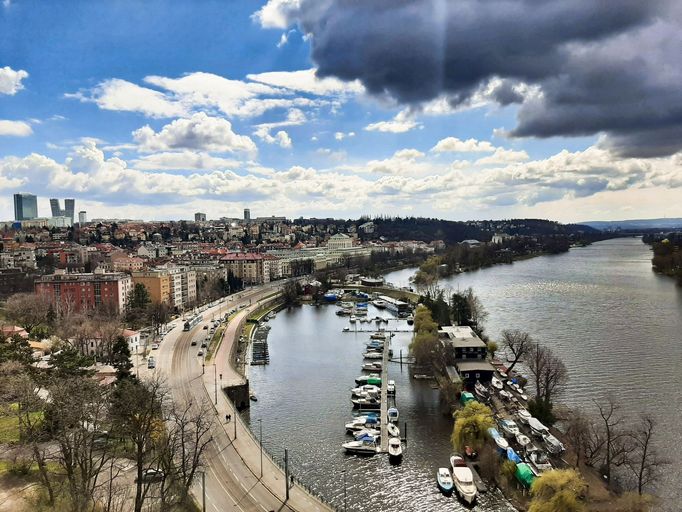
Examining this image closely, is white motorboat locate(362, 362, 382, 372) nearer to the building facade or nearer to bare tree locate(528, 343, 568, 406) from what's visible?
bare tree locate(528, 343, 568, 406)

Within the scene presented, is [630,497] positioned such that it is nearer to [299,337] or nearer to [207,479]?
[207,479]

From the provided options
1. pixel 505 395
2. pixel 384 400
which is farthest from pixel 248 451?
pixel 505 395

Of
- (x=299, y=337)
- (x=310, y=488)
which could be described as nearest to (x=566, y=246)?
(x=299, y=337)

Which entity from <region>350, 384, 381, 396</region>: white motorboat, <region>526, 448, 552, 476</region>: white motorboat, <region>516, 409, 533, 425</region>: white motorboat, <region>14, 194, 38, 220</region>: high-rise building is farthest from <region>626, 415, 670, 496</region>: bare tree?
<region>14, 194, 38, 220</region>: high-rise building

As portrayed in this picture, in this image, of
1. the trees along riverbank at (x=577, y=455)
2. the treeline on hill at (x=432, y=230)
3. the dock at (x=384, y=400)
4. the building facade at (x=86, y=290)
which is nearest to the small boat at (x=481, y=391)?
the trees along riverbank at (x=577, y=455)

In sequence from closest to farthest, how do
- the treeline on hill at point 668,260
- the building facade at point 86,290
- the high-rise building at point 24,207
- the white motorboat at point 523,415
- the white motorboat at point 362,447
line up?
the white motorboat at point 362,447
the white motorboat at point 523,415
the building facade at point 86,290
the treeline on hill at point 668,260
the high-rise building at point 24,207

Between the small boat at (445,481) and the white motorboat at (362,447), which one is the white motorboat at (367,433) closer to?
the white motorboat at (362,447)

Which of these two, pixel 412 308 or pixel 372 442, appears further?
pixel 412 308
